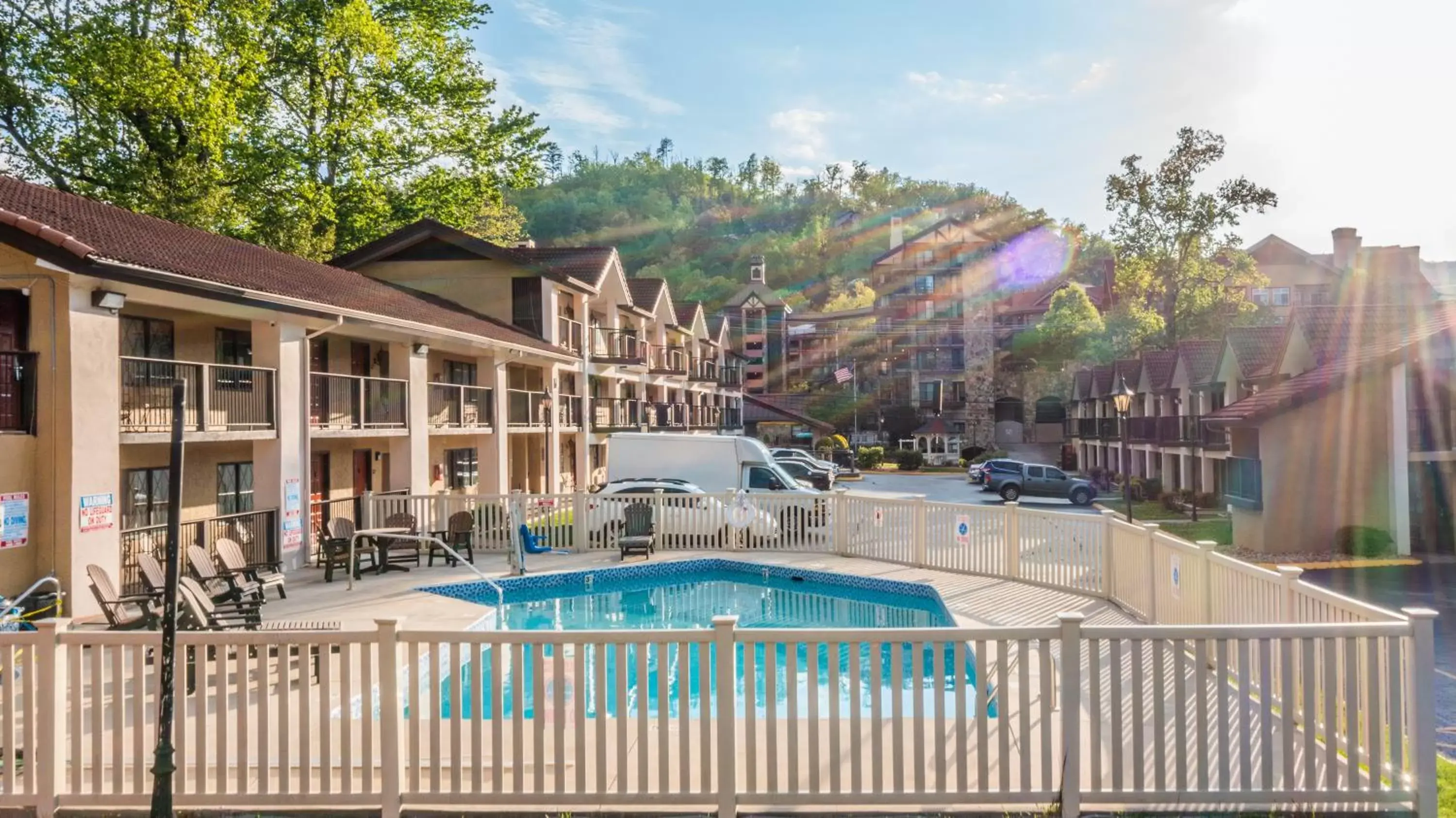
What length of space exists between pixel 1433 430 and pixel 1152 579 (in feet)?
49.1

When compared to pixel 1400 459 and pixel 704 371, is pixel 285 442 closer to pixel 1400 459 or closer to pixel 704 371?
pixel 1400 459

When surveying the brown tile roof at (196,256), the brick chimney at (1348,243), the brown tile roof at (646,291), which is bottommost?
the brown tile roof at (196,256)

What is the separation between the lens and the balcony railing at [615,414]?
33.7 metres

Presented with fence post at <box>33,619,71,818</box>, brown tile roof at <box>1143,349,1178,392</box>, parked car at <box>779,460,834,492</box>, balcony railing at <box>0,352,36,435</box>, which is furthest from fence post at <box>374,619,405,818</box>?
brown tile roof at <box>1143,349,1178,392</box>

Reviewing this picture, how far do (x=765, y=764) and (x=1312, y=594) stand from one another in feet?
13.0

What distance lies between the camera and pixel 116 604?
10289 mm

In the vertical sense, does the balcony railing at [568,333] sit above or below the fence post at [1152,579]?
above

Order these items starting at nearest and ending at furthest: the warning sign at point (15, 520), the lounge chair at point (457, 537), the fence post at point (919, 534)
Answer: the warning sign at point (15, 520)
the fence post at point (919, 534)
the lounge chair at point (457, 537)

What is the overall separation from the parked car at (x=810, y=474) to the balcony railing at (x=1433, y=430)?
18.4m

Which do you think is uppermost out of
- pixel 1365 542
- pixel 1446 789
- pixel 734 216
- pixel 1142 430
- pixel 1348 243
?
pixel 734 216

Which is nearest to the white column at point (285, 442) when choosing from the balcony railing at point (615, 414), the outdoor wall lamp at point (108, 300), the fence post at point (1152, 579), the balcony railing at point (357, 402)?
the balcony railing at point (357, 402)

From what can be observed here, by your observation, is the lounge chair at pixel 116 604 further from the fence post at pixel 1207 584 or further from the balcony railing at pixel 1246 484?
the balcony railing at pixel 1246 484

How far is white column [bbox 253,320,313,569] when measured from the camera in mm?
15609

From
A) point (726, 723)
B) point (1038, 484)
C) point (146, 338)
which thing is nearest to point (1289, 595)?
point (726, 723)
